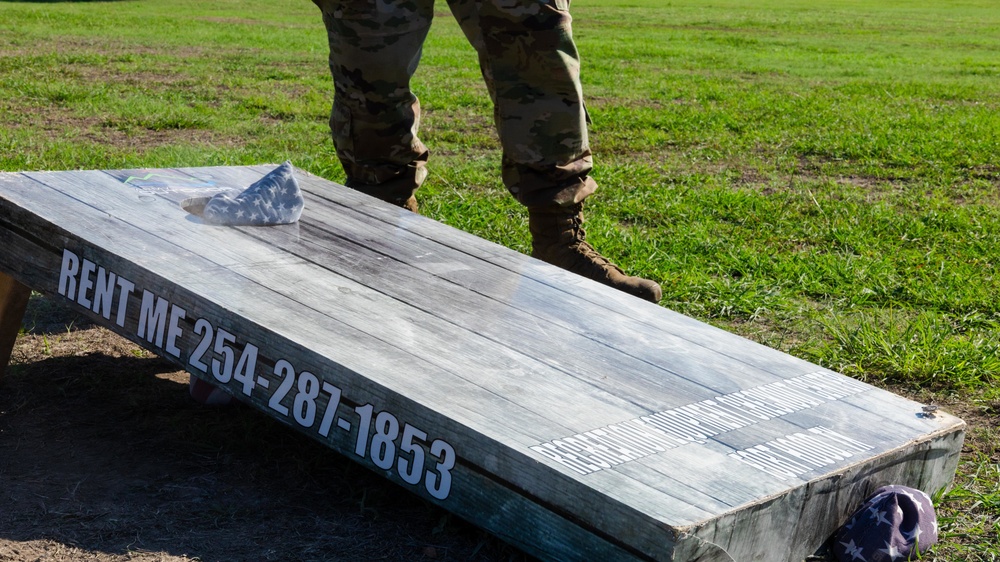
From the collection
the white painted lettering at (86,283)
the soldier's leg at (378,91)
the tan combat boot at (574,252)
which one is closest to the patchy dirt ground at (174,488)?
the white painted lettering at (86,283)

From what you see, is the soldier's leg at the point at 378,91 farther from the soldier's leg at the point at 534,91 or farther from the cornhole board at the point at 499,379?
the cornhole board at the point at 499,379

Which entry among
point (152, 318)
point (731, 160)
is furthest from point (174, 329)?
point (731, 160)

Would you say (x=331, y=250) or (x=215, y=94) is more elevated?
(x=331, y=250)

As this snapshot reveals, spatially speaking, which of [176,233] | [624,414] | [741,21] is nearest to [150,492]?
[176,233]

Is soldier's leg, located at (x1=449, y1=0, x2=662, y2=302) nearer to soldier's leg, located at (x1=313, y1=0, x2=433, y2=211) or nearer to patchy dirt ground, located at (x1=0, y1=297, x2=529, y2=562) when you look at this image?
soldier's leg, located at (x1=313, y1=0, x2=433, y2=211)

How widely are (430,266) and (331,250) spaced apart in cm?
25

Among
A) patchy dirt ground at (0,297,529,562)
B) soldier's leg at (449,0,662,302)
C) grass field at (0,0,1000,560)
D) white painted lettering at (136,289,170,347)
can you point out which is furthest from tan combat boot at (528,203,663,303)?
white painted lettering at (136,289,170,347)

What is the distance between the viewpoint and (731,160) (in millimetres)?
6086

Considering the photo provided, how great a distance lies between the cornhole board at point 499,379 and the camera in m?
1.65

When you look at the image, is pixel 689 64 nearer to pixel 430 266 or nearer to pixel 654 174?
pixel 654 174

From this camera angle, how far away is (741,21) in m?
22.2

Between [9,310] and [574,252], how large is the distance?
1.55 metres

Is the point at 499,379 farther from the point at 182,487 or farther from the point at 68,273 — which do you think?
the point at 68,273

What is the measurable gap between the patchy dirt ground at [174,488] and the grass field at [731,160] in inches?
43.0
